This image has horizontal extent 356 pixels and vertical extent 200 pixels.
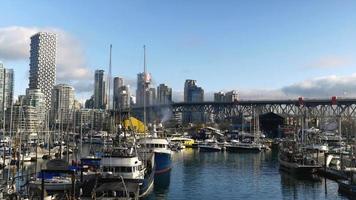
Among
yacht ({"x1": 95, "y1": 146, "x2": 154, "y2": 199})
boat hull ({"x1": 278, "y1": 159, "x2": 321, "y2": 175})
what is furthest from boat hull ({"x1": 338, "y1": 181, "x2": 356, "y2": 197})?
yacht ({"x1": 95, "y1": 146, "x2": 154, "y2": 199})

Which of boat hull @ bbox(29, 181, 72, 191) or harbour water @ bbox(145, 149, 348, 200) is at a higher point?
boat hull @ bbox(29, 181, 72, 191)

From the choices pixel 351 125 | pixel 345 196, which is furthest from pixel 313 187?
pixel 351 125

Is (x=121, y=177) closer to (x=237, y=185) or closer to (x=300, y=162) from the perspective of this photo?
(x=237, y=185)

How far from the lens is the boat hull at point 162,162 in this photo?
67250mm

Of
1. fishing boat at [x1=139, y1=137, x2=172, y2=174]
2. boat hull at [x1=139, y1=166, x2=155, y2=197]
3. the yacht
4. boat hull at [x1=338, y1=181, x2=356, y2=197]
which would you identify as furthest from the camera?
fishing boat at [x1=139, y1=137, x2=172, y2=174]

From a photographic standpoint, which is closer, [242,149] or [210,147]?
[210,147]

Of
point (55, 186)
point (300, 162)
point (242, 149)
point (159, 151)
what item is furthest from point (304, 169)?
point (242, 149)

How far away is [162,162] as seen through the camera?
6869cm

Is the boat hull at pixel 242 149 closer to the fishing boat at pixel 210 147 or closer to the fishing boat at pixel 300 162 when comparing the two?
the fishing boat at pixel 210 147

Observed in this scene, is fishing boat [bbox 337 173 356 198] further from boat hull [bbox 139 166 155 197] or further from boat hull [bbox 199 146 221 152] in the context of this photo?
boat hull [bbox 199 146 221 152]

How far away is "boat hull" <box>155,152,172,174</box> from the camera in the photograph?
67250 millimetres

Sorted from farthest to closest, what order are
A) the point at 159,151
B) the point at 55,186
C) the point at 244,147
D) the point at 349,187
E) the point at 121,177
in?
the point at 244,147
the point at 159,151
the point at 349,187
the point at 55,186
the point at 121,177

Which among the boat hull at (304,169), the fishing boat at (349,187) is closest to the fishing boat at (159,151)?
the boat hull at (304,169)

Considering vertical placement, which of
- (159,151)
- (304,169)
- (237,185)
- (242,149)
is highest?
(159,151)
